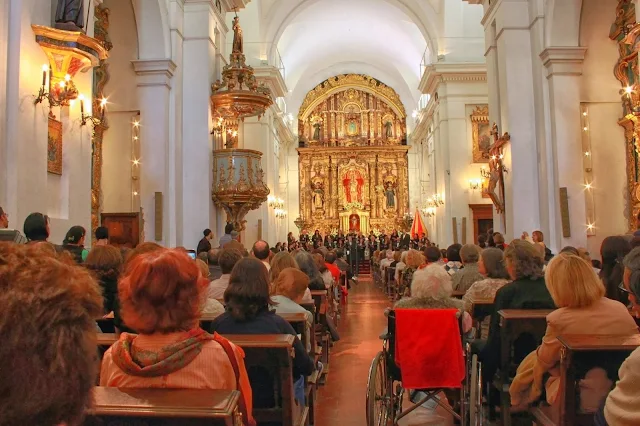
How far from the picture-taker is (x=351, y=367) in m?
6.86

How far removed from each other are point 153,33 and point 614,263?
346 inches

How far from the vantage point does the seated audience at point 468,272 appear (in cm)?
617

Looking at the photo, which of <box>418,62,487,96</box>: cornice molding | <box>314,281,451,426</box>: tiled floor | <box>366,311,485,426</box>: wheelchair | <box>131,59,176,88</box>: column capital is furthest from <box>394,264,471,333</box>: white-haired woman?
<box>418,62,487,96</box>: cornice molding

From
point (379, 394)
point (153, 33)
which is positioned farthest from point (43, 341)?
point (153, 33)

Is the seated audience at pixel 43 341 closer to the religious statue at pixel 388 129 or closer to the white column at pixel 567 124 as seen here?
the white column at pixel 567 124

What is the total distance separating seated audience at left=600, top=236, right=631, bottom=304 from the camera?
4.53 metres

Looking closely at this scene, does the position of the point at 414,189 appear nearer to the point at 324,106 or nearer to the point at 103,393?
the point at 324,106

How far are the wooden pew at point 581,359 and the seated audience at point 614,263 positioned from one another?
1874mm

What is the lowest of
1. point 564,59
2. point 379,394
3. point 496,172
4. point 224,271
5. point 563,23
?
point 379,394

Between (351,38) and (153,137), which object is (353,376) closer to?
(153,137)

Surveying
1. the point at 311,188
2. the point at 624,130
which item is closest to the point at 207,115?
the point at 624,130

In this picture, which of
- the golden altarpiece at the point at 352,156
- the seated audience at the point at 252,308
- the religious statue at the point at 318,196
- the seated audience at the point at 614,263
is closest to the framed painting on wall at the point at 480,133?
the golden altarpiece at the point at 352,156

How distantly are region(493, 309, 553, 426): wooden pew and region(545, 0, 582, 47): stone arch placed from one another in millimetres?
8060

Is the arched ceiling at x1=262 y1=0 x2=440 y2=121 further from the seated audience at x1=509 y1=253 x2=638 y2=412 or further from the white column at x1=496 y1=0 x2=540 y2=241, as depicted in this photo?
the seated audience at x1=509 y1=253 x2=638 y2=412
